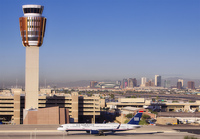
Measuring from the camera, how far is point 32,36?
149 m

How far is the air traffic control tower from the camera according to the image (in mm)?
148375

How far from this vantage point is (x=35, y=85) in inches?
5994

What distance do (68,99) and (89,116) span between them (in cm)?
1295

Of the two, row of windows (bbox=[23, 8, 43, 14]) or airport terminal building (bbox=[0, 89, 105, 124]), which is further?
airport terminal building (bbox=[0, 89, 105, 124])

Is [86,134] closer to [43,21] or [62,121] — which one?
[62,121]

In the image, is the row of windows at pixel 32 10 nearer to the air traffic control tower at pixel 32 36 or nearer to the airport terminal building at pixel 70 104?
the air traffic control tower at pixel 32 36

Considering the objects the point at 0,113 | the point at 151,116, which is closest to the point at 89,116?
the point at 151,116

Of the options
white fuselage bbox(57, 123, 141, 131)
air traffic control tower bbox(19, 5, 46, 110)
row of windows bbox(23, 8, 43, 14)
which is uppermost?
row of windows bbox(23, 8, 43, 14)

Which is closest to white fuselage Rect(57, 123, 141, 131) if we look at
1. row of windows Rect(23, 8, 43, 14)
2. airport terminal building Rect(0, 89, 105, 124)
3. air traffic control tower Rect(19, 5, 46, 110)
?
air traffic control tower Rect(19, 5, 46, 110)

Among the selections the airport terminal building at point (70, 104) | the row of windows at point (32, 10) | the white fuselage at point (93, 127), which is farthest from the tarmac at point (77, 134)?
the airport terminal building at point (70, 104)

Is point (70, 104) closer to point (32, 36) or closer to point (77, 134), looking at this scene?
point (32, 36)

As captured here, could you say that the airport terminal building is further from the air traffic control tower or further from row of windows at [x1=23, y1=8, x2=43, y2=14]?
row of windows at [x1=23, y1=8, x2=43, y2=14]

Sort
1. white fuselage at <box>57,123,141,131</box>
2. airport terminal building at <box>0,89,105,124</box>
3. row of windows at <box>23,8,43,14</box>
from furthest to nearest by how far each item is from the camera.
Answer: airport terminal building at <box>0,89,105,124</box> < row of windows at <box>23,8,43,14</box> < white fuselage at <box>57,123,141,131</box>

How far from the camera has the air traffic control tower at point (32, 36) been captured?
487 feet
